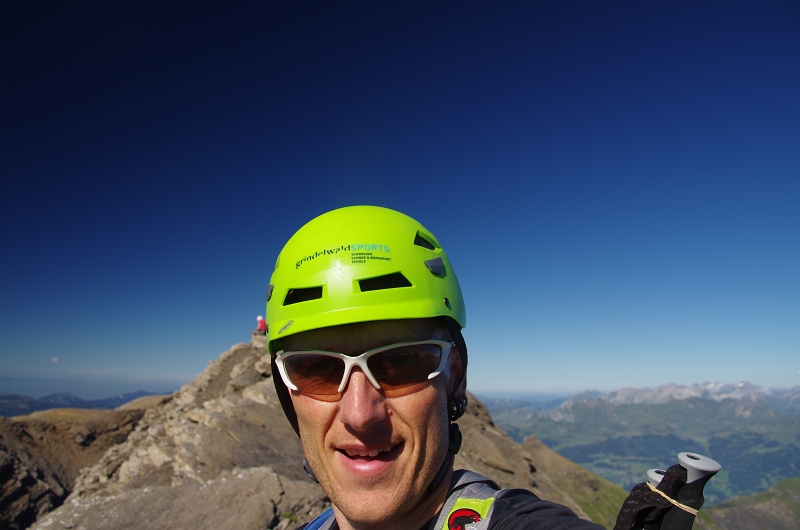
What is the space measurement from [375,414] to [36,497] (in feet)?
78.2

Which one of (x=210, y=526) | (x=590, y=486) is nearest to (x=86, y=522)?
(x=210, y=526)

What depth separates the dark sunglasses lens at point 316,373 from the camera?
303 centimetres

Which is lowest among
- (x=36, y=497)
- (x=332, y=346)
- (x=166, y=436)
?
(x=36, y=497)

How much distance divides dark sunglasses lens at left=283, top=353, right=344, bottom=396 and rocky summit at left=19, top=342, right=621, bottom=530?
862 centimetres

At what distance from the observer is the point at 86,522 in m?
9.78

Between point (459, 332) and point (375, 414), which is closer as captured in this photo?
point (375, 414)

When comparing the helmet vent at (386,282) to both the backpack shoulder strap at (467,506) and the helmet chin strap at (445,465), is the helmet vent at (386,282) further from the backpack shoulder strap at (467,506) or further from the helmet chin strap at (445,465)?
the backpack shoulder strap at (467,506)

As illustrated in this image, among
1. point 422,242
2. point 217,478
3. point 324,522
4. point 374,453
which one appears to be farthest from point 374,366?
point 217,478

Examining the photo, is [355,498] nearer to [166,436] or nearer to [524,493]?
[524,493]

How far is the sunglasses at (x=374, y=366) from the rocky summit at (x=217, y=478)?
341 inches

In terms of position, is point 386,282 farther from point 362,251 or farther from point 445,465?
point 445,465

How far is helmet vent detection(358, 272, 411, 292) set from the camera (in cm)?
334

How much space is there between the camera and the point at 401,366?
9.71ft

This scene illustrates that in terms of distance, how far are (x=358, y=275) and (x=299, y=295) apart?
0.76 metres
